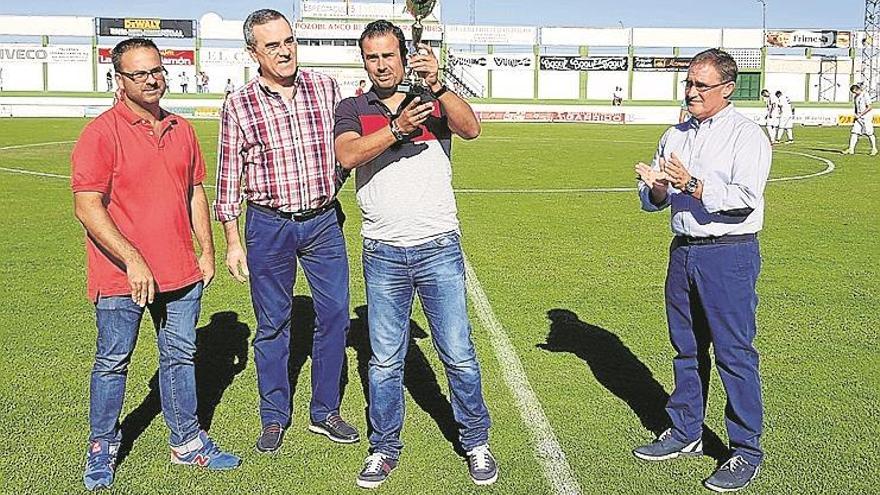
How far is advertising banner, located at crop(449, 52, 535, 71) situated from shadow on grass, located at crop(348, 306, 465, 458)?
6317cm

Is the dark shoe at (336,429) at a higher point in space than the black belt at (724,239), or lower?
lower

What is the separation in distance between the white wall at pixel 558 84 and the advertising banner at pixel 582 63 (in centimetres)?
42

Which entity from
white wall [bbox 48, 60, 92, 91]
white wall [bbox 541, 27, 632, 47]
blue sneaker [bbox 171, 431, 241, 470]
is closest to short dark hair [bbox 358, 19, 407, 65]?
blue sneaker [bbox 171, 431, 241, 470]

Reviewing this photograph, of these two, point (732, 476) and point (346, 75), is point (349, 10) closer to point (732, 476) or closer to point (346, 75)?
point (346, 75)

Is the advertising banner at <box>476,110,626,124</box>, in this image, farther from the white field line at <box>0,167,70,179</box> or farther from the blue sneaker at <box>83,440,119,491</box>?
the blue sneaker at <box>83,440,119,491</box>

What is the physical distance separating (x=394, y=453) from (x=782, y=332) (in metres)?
4.04

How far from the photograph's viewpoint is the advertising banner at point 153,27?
6775 cm

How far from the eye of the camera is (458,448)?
5.21m

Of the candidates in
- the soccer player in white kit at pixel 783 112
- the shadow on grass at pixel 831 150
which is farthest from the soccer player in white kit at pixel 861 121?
the soccer player in white kit at pixel 783 112

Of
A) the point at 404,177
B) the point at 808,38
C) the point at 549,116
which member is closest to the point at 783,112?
the point at 549,116

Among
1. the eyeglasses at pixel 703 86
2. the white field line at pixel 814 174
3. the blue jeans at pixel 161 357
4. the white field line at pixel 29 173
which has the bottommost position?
the blue jeans at pixel 161 357

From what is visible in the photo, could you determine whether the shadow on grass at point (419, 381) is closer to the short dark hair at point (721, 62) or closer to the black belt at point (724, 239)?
the black belt at point (724, 239)

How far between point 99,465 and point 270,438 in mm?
927

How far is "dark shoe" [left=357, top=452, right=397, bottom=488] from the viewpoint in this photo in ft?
15.5
